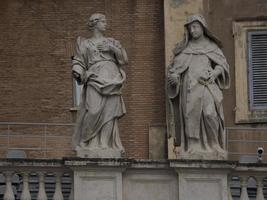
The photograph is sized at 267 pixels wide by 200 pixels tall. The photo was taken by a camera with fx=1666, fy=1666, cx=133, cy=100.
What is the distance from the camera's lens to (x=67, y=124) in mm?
31891

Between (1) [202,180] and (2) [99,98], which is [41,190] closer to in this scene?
(2) [99,98]

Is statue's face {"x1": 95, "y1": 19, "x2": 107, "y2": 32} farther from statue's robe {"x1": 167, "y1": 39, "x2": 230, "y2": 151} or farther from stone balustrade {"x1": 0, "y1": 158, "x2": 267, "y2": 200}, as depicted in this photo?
stone balustrade {"x1": 0, "y1": 158, "x2": 267, "y2": 200}

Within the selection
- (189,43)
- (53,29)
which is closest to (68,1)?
(53,29)

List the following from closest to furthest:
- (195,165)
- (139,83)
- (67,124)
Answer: (195,165), (67,124), (139,83)

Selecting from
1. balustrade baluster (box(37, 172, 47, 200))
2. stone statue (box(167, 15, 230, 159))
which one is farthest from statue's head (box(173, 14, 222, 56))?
balustrade baluster (box(37, 172, 47, 200))

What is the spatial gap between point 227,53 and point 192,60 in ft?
34.3

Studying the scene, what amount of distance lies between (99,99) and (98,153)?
0.76m

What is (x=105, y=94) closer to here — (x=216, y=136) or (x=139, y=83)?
(x=216, y=136)

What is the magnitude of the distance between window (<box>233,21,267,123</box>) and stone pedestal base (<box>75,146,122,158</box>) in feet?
35.8

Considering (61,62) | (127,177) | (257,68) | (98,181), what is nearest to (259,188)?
(127,177)

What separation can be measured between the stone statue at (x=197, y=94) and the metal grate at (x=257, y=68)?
10.2 metres

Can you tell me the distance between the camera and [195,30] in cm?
2356

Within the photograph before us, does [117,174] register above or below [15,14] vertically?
below

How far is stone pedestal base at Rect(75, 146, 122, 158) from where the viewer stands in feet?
75.0
